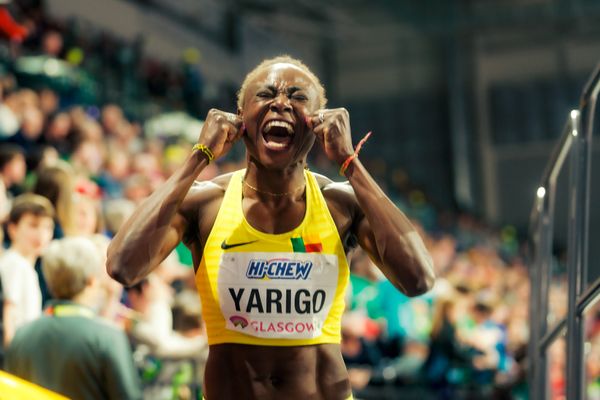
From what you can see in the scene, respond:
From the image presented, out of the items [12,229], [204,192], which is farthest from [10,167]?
[204,192]

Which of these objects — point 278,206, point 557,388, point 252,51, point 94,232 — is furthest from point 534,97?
point 278,206

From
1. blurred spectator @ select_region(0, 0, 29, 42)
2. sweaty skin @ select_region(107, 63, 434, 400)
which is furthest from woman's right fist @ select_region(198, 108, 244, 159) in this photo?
blurred spectator @ select_region(0, 0, 29, 42)

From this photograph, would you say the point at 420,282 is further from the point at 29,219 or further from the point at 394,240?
the point at 29,219

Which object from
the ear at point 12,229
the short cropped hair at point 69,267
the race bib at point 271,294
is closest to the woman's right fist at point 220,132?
the race bib at point 271,294

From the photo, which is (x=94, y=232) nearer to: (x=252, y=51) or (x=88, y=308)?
(x=88, y=308)

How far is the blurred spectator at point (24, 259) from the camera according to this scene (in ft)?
11.6

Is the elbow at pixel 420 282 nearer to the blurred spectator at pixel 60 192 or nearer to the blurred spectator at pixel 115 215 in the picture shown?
the blurred spectator at pixel 60 192

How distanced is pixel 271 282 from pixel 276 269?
0.12ft

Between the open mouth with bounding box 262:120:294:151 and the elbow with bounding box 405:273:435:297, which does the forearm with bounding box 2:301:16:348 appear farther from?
the elbow with bounding box 405:273:435:297

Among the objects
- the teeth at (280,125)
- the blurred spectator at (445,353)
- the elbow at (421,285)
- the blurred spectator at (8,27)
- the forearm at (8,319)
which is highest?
the blurred spectator at (8,27)

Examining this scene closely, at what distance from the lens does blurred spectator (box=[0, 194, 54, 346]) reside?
3551 millimetres

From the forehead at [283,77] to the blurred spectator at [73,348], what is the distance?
1213 millimetres

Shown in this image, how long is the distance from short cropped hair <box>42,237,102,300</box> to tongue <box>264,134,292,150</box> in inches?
47.5

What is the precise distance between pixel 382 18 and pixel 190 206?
56.0 feet
